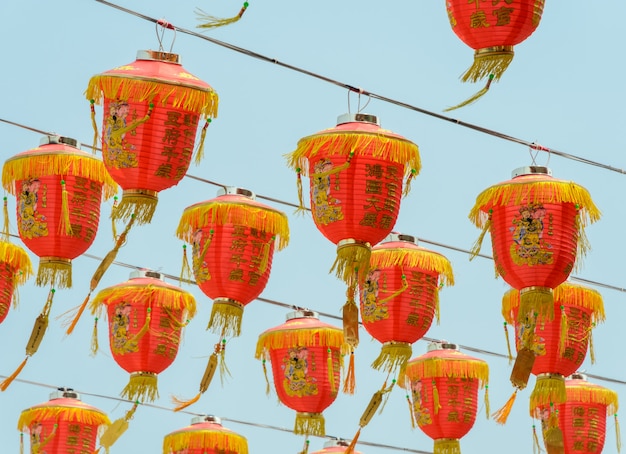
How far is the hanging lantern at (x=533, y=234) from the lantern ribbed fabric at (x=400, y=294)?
527 mm

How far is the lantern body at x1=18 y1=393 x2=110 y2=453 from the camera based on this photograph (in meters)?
8.57

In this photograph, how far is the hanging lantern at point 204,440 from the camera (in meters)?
8.72

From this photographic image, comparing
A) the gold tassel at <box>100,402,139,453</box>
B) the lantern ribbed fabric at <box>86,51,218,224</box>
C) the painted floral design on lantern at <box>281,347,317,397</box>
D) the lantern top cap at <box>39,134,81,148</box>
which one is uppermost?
the lantern top cap at <box>39,134,81,148</box>

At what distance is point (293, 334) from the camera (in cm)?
845

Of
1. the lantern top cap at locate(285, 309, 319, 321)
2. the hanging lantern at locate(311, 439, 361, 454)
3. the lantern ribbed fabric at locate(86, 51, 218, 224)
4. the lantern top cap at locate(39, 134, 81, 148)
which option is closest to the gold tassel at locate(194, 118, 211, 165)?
the lantern ribbed fabric at locate(86, 51, 218, 224)

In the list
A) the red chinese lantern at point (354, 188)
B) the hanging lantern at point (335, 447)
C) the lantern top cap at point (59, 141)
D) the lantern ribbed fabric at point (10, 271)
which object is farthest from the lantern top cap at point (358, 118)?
the hanging lantern at point (335, 447)

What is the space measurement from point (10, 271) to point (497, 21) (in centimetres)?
326

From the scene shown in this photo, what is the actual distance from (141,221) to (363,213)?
1013 mm

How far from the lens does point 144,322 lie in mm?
8000

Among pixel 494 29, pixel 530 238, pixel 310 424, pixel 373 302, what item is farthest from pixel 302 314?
pixel 494 29

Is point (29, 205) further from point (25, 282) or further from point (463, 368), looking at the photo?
point (463, 368)

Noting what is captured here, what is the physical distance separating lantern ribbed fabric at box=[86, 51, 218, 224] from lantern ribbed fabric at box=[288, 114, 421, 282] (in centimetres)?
63

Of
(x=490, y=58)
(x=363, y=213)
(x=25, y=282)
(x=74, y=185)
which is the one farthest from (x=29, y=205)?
(x=490, y=58)

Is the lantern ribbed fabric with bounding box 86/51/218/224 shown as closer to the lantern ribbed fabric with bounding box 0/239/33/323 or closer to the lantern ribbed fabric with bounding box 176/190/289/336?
the lantern ribbed fabric with bounding box 176/190/289/336
